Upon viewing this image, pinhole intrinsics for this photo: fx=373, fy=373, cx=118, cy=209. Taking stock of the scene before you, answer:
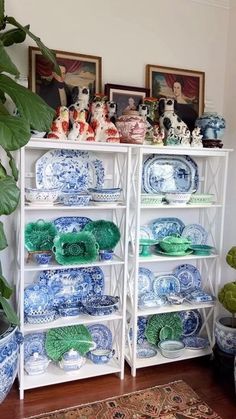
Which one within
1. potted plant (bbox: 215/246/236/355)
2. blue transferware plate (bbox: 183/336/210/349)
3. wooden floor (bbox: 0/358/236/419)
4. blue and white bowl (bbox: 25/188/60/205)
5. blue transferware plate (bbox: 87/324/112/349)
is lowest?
wooden floor (bbox: 0/358/236/419)

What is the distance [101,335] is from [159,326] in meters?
0.41

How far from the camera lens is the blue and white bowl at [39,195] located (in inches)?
79.7

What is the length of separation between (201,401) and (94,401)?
60cm

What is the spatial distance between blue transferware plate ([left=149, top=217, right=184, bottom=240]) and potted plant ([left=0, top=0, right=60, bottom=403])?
112 centimetres

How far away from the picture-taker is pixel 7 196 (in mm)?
1533

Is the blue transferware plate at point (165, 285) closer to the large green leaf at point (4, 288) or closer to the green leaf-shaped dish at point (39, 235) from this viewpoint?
the green leaf-shaped dish at point (39, 235)

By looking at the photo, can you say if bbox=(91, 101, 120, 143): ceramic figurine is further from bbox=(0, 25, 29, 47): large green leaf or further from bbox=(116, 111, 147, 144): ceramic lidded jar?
bbox=(0, 25, 29, 47): large green leaf

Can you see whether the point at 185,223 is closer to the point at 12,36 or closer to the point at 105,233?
the point at 105,233

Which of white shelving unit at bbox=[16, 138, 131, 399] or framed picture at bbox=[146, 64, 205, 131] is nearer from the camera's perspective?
white shelving unit at bbox=[16, 138, 131, 399]

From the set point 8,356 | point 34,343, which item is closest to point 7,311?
point 8,356

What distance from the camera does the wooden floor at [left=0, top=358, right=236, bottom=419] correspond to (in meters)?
2.01

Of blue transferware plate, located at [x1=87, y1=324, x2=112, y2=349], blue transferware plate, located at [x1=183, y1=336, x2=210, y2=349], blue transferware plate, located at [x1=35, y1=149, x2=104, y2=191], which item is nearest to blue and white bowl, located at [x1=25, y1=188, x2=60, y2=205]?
blue transferware plate, located at [x1=35, y1=149, x2=104, y2=191]

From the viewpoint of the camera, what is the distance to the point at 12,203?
1.54m

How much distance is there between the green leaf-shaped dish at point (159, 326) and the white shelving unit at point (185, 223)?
13 centimetres
